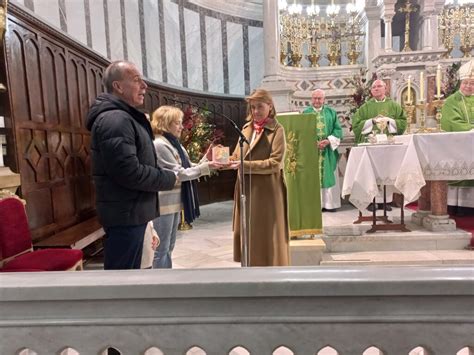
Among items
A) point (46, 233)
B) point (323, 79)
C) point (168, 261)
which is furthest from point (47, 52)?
point (323, 79)

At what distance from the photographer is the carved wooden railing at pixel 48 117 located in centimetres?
346

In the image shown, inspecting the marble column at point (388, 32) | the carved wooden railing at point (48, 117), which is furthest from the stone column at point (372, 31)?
the carved wooden railing at point (48, 117)

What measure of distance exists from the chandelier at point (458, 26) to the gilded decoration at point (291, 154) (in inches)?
254

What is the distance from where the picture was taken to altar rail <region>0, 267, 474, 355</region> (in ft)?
2.64

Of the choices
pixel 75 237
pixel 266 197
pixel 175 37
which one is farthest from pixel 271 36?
pixel 75 237

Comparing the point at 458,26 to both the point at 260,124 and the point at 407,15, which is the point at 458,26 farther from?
the point at 260,124

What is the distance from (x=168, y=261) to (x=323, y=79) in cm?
688

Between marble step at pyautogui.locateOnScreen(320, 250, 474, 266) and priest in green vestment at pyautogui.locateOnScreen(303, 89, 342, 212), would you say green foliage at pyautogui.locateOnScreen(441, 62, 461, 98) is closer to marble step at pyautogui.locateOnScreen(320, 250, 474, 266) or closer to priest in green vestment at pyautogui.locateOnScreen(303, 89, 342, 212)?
priest in green vestment at pyautogui.locateOnScreen(303, 89, 342, 212)

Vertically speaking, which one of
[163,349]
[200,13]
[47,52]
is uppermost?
[200,13]

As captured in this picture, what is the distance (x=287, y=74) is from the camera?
8.24m

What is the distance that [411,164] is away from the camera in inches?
157

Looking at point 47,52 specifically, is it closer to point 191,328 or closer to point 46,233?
point 46,233

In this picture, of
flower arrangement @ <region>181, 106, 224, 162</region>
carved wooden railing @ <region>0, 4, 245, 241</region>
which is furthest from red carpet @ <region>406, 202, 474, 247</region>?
carved wooden railing @ <region>0, 4, 245, 241</region>

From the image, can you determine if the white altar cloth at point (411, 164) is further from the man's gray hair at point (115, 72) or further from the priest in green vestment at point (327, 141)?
the man's gray hair at point (115, 72)
